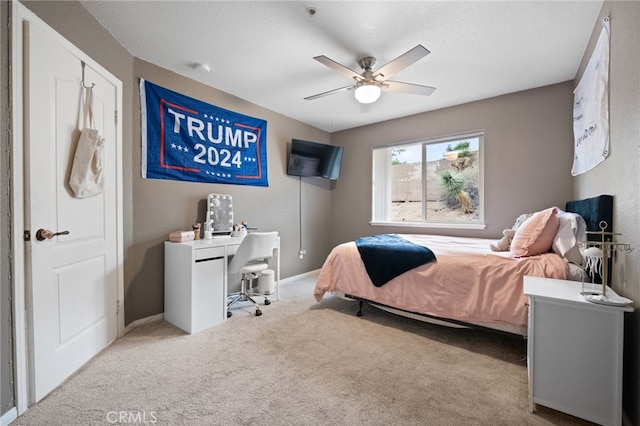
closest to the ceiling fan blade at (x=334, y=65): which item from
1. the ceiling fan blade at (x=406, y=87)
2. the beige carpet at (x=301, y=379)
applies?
the ceiling fan blade at (x=406, y=87)

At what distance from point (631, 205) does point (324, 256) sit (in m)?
3.87

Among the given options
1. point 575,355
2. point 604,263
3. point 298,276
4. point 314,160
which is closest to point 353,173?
point 314,160

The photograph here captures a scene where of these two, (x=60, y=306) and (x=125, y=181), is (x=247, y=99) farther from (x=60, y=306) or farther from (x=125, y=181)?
(x=60, y=306)

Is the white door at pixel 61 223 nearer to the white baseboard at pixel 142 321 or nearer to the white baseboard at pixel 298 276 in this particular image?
the white baseboard at pixel 142 321

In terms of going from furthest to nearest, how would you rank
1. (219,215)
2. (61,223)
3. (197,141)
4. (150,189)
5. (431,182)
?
1. (431,182)
2. (219,215)
3. (197,141)
4. (150,189)
5. (61,223)

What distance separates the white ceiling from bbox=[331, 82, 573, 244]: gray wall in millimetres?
280

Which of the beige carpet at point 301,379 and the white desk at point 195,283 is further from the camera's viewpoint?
the white desk at point 195,283

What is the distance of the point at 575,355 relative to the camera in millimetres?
1302

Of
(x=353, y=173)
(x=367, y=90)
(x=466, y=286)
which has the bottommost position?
(x=466, y=286)

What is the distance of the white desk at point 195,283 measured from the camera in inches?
91.3

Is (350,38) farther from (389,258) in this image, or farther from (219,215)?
(219,215)

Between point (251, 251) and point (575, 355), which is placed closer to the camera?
point (575, 355)

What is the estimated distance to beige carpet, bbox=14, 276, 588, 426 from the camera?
1.38 m

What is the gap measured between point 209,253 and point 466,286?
2281 millimetres
